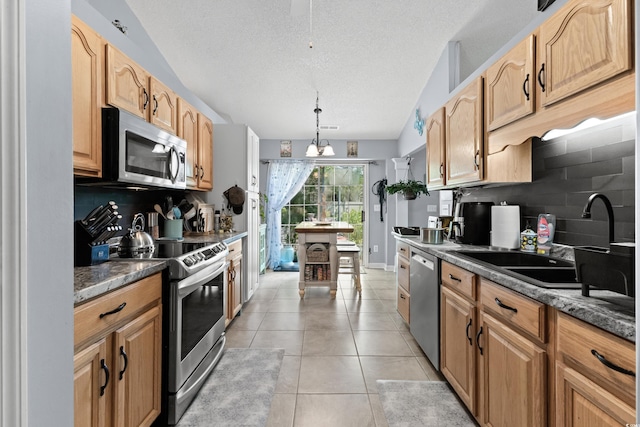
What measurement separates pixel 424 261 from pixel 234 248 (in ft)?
6.07

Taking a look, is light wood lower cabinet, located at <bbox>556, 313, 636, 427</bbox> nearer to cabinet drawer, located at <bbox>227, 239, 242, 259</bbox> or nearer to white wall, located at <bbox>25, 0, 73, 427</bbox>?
white wall, located at <bbox>25, 0, 73, 427</bbox>

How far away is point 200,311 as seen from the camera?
2154 millimetres

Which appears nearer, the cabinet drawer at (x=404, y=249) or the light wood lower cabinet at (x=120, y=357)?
the light wood lower cabinet at (x=120, y=357)

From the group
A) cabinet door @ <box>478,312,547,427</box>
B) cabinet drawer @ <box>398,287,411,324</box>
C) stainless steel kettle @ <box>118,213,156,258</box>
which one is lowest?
cabinet drawer @ <box>398,287,411,324</box>

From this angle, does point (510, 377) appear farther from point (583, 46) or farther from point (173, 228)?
point (173, 228)

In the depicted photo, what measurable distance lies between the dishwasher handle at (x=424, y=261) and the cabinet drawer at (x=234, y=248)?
169cm

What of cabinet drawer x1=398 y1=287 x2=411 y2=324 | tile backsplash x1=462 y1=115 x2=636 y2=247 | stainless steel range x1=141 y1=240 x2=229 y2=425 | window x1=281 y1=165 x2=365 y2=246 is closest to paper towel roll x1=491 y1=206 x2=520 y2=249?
tile backsplash x1=462 y1=115 x2=636 y2=247

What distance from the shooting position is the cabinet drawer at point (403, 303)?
3.08 meters

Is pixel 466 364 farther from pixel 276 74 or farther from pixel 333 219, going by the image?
pixel 333 219

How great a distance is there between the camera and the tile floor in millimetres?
1978

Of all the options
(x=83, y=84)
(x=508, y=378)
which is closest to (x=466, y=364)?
(x=508, y=378)

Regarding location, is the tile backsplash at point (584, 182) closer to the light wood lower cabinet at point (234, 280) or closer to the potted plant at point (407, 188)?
the potted plant at point (407, 188)

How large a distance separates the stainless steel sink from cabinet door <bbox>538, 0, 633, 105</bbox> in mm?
792

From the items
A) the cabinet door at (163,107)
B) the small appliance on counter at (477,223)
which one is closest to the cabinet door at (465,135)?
the small appliance on counter at (477,223)
